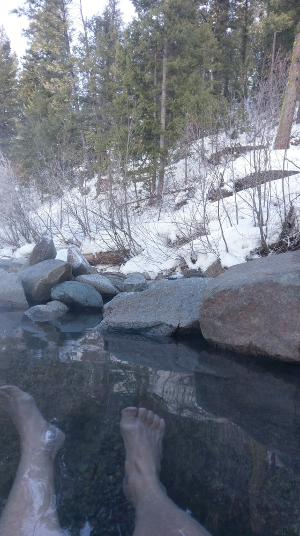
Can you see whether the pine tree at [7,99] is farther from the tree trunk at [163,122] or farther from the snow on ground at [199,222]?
the snow on ground at [199,222]

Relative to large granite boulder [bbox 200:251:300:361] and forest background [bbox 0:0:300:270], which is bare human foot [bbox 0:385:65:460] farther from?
forest background [bbox 0:0:300:270]

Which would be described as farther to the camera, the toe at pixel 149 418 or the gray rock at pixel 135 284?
the gray rock at pixel 135 284

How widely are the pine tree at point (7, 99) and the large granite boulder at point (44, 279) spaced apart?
21318 millimetres

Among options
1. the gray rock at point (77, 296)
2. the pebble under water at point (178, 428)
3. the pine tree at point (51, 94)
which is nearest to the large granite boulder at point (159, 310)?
the pebble under water at point (178, 428)

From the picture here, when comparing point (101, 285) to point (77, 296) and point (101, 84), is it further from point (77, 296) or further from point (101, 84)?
point (101, 84)

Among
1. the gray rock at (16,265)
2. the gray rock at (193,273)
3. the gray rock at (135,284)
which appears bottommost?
the gray rock at (16,265)

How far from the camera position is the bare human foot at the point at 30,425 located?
236 cm

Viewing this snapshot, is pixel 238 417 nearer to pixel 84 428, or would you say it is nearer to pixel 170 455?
pixel 170 455

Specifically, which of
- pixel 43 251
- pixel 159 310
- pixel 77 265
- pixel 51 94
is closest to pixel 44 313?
pixel 77 265

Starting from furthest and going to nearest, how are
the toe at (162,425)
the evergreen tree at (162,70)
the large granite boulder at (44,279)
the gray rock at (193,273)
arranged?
the evergreen tree at (162,70) → the gray rock at (193,273) → the large granite boulder at (44,279) → the toe at (162,425)

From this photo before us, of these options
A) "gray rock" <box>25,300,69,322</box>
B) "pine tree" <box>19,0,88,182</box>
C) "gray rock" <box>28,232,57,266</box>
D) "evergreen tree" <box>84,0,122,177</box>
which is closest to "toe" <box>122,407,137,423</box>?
"gray rock" <box>25,300,69,322</box>

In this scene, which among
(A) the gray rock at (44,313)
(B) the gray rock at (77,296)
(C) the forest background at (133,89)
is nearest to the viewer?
(A) the gray rock at (44,313)

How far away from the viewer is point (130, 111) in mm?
15156

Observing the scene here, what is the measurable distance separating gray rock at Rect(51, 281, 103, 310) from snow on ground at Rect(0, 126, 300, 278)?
2.04 m
